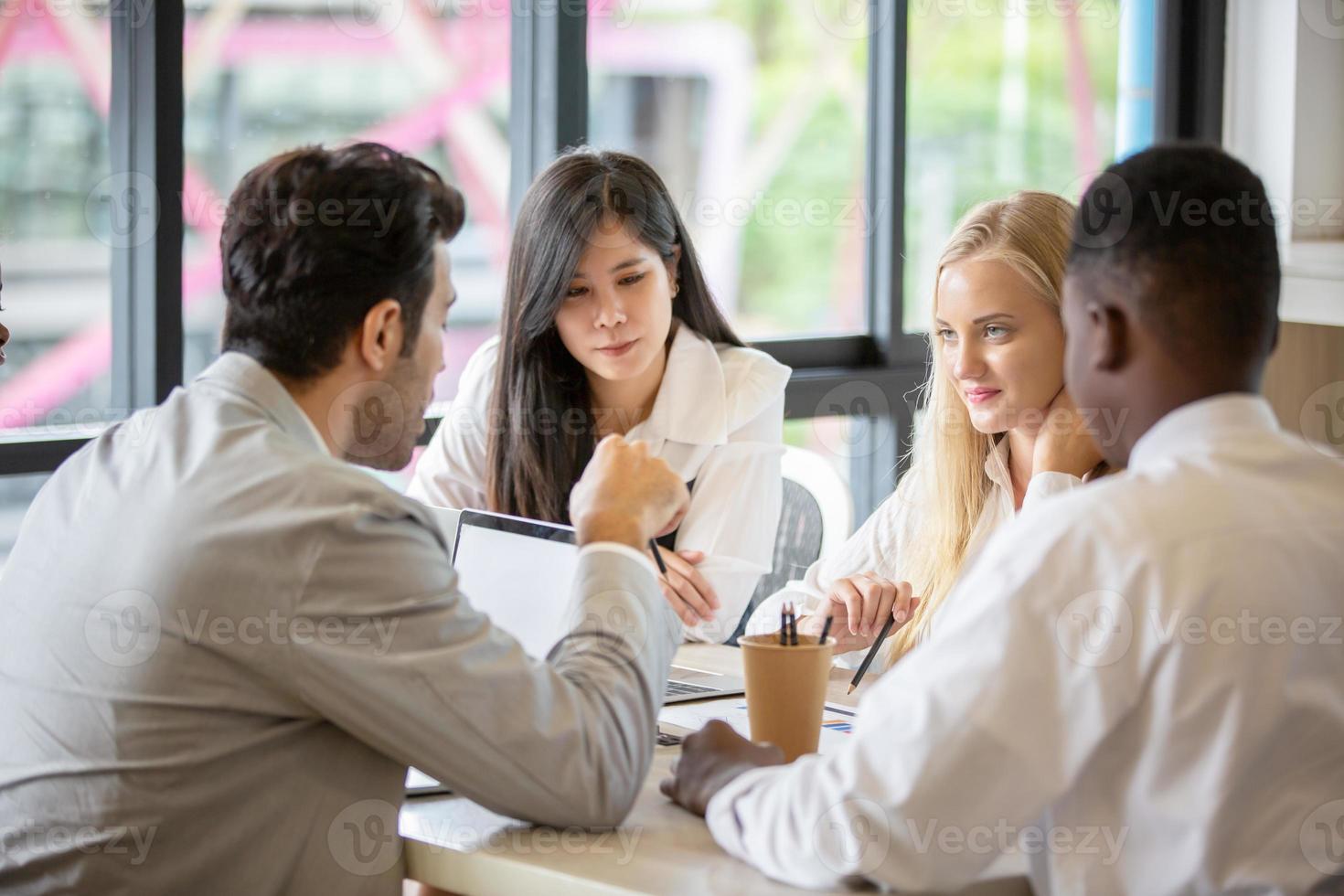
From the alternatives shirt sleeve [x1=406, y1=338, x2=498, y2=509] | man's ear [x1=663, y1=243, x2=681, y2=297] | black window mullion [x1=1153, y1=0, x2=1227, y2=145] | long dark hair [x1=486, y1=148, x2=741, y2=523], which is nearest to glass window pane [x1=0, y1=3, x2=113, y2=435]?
shirt sleeve [x1=406, y1=338, x2=498, y2=509]

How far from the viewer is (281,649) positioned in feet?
3.92

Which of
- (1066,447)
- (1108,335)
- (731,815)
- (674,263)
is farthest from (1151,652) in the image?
(674,263)

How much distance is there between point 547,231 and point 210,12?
3.72 ft

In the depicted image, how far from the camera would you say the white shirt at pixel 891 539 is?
198 centimetres

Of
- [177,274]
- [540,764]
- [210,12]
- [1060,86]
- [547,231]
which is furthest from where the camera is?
[1060,86]

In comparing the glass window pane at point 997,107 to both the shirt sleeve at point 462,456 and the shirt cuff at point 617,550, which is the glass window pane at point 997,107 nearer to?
the shirt sleeve at point 462,456

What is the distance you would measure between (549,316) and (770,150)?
178 centimetres

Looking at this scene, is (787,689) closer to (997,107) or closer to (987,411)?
(987,411)

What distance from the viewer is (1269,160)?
13.5ft

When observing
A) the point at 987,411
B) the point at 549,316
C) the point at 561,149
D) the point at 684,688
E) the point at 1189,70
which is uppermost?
the point at 1189,70

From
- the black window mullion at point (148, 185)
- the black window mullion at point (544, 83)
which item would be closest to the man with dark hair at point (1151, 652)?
the black window mullion at point (148, 185)

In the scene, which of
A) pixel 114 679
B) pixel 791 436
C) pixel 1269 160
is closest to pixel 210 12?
pixel 791 436

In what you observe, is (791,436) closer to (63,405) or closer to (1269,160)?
(1269,160)

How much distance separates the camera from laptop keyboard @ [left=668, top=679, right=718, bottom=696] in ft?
5.77
